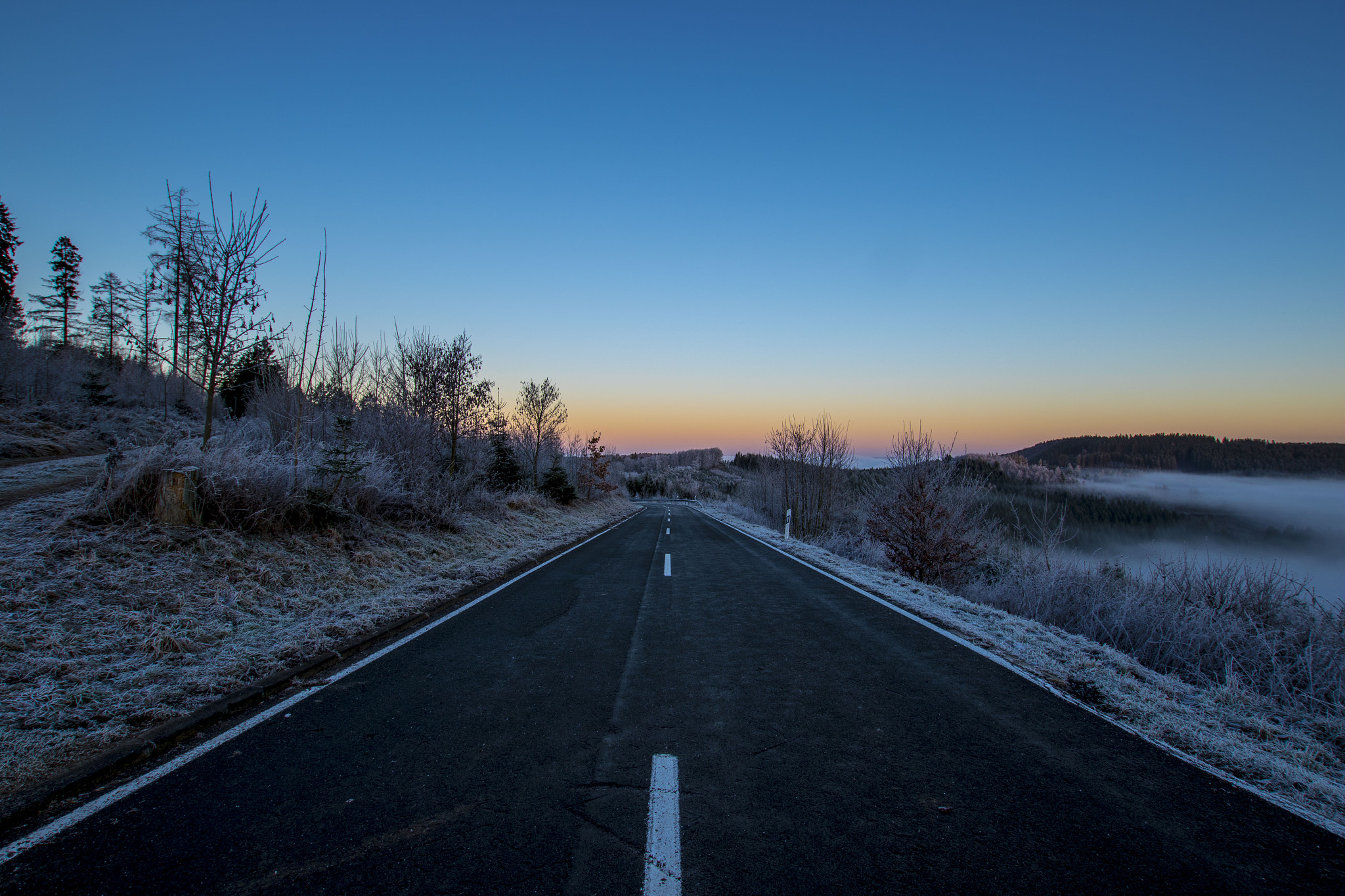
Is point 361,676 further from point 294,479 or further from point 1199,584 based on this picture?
point 1199,584

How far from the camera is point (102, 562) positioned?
18.6 ft

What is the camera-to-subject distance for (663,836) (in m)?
2.45

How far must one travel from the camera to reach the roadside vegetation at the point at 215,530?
13.2 feet

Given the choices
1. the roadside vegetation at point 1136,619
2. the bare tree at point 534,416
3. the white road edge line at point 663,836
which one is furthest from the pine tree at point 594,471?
the white road edge line at point 663,836

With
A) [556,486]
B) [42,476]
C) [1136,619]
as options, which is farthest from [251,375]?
[1136,619]

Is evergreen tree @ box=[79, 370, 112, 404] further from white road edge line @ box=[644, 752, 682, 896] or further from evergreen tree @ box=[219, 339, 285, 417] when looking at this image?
white road edge line @ box=[644, 752, 682, 896]

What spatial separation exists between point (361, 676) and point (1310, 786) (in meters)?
6.32

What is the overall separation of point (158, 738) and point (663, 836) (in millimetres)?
3287

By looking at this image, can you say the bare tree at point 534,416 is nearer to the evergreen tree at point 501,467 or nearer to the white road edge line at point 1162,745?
the evergreen tree at point 501,467

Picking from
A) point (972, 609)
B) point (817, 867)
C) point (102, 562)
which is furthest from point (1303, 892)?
point (102, 562)

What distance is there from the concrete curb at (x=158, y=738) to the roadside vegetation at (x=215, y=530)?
0.14 metres

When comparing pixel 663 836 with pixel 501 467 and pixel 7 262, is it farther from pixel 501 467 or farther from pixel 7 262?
pixel 7 262

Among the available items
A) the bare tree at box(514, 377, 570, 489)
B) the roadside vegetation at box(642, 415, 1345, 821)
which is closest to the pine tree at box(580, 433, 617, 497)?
the bare tree at box(514, 377, 570, 489)

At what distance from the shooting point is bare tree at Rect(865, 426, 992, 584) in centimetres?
1283
